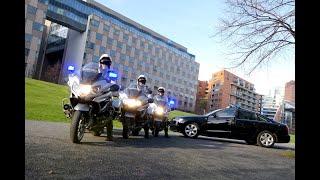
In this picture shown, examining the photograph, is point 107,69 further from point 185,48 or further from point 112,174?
point 185,48

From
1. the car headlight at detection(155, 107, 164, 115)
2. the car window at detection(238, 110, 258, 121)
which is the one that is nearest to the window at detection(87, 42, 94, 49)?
the car window at detection(238, 110, 258, 121)

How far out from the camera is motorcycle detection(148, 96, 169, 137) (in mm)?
12656

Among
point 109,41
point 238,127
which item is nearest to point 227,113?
point 238,127

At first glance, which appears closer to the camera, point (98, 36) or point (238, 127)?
point (238, 127)

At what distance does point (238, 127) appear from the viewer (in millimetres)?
15555

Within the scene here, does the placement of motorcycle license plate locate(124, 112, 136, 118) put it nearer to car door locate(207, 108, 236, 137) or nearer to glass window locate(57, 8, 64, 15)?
car door locate(207, 108, 236, 137)

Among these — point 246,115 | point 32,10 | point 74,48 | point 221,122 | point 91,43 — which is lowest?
point 221,122

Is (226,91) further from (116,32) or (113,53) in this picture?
(113,53)

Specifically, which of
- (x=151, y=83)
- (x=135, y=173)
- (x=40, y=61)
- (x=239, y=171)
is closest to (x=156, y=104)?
(x=239, y=171)

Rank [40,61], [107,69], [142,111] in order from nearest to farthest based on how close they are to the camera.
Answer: [107,69]
[142,111]
[40,61]

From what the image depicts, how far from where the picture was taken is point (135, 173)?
4.88 meters

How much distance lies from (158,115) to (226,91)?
136061 millimetres
